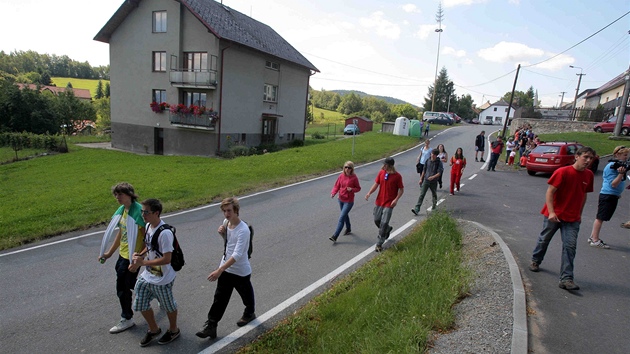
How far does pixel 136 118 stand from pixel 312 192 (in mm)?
22765

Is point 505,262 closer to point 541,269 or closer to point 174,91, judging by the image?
point 541,269

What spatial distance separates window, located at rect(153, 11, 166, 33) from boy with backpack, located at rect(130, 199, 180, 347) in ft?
89.0

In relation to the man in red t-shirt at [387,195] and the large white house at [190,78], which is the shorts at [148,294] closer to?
the man in red t-shirt at [387,195]

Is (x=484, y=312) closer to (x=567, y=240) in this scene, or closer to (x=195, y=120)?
(x=567, y=240)

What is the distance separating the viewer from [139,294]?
13.3 ft

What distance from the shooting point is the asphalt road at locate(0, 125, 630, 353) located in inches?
162

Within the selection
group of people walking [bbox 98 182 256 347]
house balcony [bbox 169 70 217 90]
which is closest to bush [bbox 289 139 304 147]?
house balcony [bbox 169 70 217 90]

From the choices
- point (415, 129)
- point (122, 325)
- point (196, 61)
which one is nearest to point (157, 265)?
point (122, 325)

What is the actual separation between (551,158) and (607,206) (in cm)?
1012

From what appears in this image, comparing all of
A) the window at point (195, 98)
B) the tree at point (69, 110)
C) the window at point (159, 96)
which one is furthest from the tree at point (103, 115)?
the window at point (195, 98)

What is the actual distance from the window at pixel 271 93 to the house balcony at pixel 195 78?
6.03 m

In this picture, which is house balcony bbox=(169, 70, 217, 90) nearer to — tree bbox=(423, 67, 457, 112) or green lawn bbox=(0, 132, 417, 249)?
green lawn bbox=(0, 132, 417, 249)

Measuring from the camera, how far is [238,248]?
4.14 meters

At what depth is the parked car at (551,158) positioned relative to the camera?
15.5 meters
